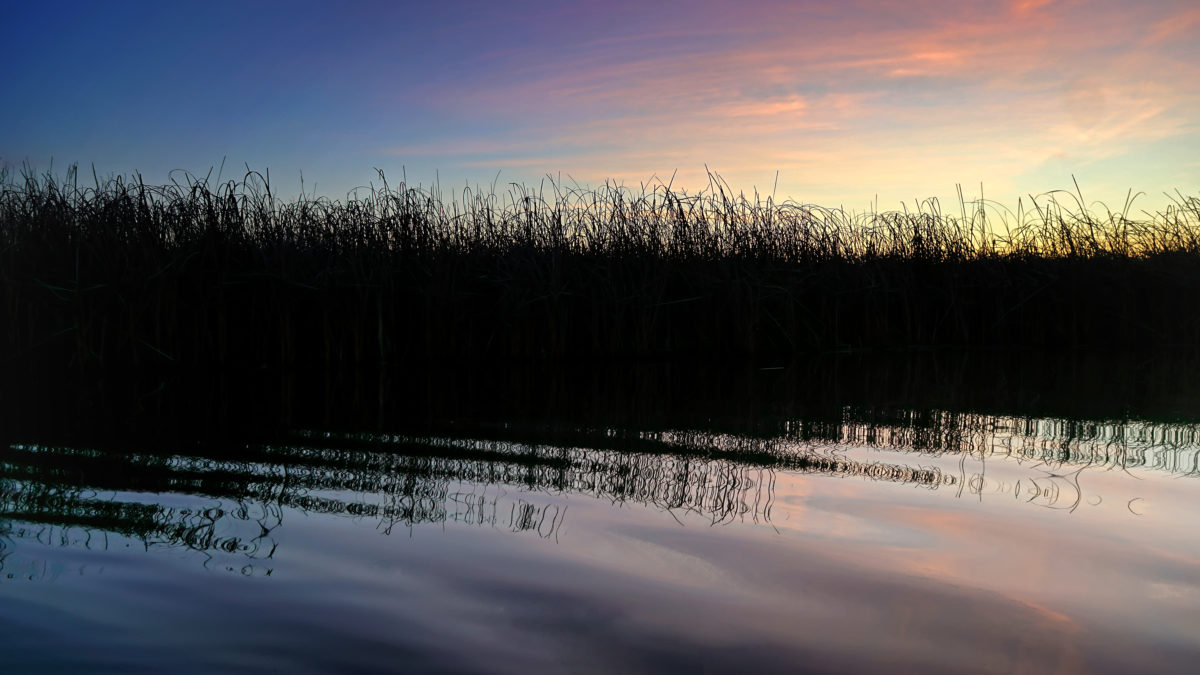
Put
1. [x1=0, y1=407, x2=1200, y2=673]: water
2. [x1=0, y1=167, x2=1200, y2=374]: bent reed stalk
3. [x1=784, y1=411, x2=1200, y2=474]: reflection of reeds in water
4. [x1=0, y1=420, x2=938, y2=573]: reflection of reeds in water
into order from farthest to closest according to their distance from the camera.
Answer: [x1=0, y1=167, x2=1200, y2=374]: bent reed stalk → [x1=784, y1=411, x2=1200, y2=474]: reflection of reeds in water → [x1=0, y1=420, x2=938, y2=573]: reflection of reeds in water → [x1=0, y1=407, x2=1200, y2=673]: water

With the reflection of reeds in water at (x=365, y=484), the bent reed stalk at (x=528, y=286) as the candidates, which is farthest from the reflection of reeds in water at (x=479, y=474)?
the bent reed stalk at (x=528, y=286)

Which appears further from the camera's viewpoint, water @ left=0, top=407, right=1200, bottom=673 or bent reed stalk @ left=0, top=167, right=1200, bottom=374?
bent reed stalk @ left=0, top=167, right=1200, bottom=374

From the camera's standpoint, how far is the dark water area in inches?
43.9

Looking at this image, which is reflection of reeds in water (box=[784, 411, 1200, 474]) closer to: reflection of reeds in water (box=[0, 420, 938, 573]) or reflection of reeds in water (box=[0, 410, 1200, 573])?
reflection of reeds in water (box=[0, 410, 1200, 573])

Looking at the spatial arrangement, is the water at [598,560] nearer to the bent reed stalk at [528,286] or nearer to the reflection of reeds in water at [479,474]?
the reflection of reeds in water at [479,474]

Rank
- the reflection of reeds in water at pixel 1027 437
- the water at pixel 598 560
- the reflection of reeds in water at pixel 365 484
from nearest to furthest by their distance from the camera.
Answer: the water at pixel 598 560 → the reflection of reeds in water at pixel 365 484 → the reflection of reeds in water at pixel 1027 437

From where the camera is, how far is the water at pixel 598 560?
1107mm

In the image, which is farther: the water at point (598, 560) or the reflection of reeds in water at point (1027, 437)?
the reflection of reeds in water at point (1027, 437)

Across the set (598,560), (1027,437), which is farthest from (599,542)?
(1027,437)

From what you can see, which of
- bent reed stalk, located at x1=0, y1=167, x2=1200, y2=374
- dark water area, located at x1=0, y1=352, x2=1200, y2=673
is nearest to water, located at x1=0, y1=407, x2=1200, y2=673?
dark water area, located at x1=0, y1=352, x2=1200, y2=673

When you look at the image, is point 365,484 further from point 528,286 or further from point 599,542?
point 528,286

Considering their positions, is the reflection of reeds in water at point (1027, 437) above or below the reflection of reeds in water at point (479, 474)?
above

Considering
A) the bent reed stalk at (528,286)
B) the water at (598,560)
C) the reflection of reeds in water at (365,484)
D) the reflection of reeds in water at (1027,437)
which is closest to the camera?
the water at (598,560)

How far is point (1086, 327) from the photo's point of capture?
8312mm
